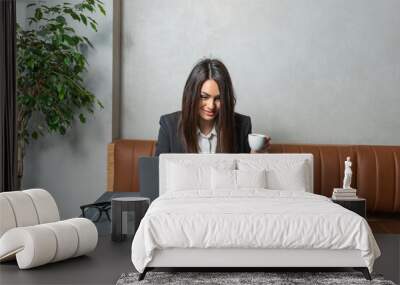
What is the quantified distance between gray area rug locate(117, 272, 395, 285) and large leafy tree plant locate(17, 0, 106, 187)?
2.33m

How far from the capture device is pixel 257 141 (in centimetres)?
450

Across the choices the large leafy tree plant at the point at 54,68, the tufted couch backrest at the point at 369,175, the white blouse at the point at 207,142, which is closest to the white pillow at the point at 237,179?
the white blouse at the point at 207,142

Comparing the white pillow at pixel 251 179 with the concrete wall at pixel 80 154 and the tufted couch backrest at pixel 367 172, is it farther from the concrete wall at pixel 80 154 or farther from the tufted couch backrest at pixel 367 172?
the concrete wall at pixel 80 154

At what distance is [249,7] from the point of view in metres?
5.86

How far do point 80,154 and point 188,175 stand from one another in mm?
1895

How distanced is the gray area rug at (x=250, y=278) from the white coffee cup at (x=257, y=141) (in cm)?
126

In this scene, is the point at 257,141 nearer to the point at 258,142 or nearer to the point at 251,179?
the point at 258,142

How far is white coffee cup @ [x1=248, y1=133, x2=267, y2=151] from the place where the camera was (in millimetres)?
4492

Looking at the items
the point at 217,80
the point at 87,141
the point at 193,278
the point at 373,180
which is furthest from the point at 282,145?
the point at 193,278

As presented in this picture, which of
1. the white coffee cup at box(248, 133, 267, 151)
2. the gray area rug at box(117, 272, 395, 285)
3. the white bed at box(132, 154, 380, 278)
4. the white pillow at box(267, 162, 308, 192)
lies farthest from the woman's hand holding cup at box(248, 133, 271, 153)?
the gray area rug at box(117, 272, 395, 285)

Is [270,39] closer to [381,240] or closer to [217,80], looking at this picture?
[217,80]

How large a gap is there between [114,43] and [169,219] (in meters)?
2.88

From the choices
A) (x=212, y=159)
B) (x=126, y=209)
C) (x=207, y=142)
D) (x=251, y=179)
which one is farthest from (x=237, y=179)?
(x=126, y=209)

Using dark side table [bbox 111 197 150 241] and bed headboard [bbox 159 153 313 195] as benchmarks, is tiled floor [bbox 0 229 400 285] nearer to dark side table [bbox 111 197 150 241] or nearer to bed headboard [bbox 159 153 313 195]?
dark side table [bbox 111 197 150 241]
